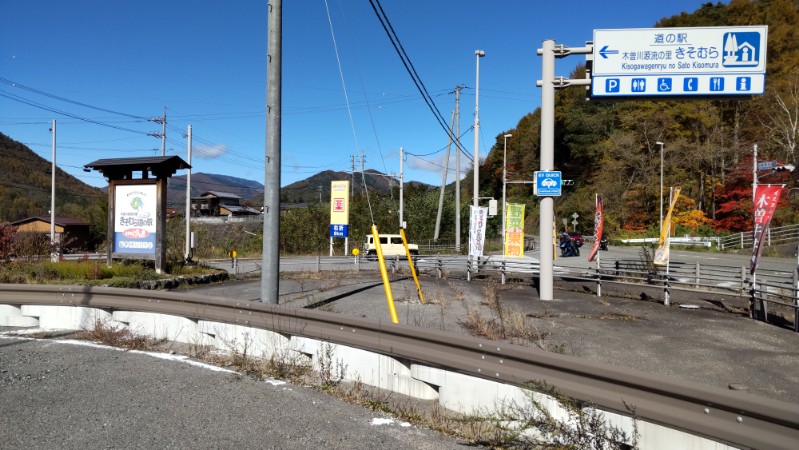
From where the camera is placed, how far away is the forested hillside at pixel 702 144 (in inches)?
1715

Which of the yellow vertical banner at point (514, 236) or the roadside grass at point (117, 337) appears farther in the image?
the yellow vertical banner at point (514, 236)

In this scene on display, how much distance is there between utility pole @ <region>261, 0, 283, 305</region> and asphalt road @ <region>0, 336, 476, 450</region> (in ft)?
8.25

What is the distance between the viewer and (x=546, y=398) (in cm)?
409

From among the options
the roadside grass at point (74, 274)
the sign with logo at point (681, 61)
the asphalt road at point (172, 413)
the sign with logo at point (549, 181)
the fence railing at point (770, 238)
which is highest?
the sign with logo at point (681, 61)

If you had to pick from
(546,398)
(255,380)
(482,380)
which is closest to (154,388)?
(255,380)

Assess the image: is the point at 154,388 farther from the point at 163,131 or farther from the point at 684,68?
the point at 163,131

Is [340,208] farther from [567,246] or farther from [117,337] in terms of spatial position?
[117,337]

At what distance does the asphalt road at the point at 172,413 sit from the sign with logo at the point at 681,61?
10832 millimetres

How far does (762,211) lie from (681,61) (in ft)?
12.4

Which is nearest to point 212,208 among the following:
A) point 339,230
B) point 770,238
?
point 339,230

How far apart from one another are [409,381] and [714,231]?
175ft

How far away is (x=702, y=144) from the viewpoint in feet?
180

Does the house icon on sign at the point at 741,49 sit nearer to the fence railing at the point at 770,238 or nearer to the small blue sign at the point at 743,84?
the small blue sign at the point at 743,84

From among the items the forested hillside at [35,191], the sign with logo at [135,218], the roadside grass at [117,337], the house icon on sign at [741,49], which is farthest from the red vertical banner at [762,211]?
the forested hillside at [35,191]
